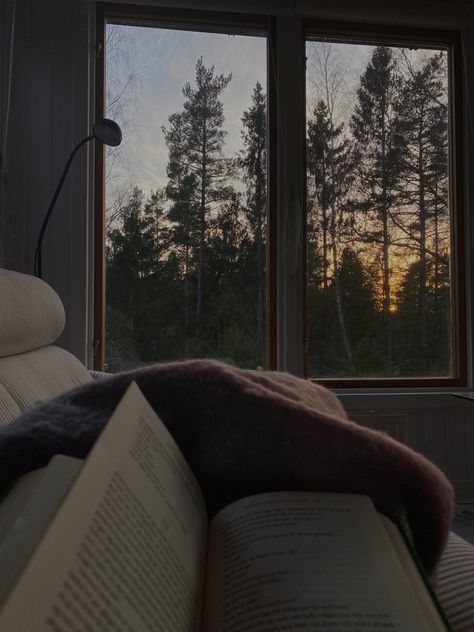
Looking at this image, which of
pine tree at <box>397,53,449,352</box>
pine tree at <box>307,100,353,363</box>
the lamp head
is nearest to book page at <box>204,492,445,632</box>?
the lamp head

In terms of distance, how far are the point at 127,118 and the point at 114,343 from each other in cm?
106

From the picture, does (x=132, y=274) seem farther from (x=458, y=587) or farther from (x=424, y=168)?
(x=458, y=587)

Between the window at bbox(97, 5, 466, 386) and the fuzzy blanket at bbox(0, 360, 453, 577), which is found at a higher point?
the window at bbox(97, 5, 466, 386)

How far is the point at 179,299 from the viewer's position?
7.27 feet

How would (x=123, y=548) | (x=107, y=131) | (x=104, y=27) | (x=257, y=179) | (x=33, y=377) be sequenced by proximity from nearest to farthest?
(x=123, y=548), (x=33, y=377), (x=107, y=131), (x=104, y=27), (x=257, y=179)

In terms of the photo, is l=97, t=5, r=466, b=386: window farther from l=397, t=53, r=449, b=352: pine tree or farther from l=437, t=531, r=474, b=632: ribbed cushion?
l=437, t=531, r=474, b=632: ribbed cushion

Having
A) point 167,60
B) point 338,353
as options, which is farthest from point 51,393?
point 167,60

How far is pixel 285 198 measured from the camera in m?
2.23

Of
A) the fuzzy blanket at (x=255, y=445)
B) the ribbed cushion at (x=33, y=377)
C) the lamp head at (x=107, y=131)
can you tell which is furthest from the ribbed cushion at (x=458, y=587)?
the lamp head at (x=107, y=131)

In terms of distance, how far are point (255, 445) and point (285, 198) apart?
1.98 meters

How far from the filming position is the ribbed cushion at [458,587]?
1.16 ft

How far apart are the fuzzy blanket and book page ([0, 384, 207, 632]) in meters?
0.05

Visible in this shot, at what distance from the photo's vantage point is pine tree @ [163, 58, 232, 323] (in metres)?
A: 2.23

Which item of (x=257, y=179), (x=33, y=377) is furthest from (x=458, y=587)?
(x=257, y=179)
